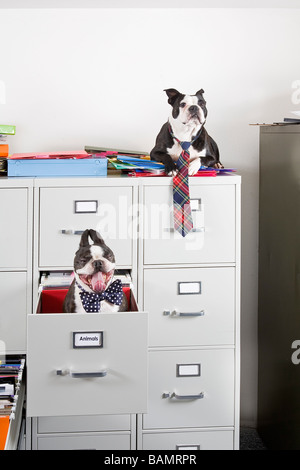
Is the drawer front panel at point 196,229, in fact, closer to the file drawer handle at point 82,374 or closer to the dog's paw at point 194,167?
the dog's paw at point 194,167

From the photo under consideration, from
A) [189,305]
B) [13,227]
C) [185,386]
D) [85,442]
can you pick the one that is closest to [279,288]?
[189,305]

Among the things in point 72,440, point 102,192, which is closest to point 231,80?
point 102,192

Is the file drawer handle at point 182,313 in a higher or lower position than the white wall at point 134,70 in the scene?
lower

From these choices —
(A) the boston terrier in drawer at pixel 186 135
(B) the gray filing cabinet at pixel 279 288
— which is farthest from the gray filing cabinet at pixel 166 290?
(B) the gray filing cabinet at pixel 279 288

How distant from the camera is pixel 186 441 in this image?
2.67m

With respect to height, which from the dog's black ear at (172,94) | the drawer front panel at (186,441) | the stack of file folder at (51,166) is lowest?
the drawer front panel at (186,441)

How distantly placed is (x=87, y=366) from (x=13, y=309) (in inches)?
27.3

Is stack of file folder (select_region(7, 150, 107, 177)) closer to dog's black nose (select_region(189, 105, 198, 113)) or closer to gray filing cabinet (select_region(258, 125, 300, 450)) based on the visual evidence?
dog's black nose (select_region(189, 105, 198, 113))

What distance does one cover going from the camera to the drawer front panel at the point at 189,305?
2.62 m

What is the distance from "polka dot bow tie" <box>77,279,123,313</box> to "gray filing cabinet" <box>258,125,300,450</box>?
0.83m

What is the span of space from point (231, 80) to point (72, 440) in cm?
166

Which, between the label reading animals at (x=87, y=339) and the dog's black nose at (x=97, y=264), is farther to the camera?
the dog's black nose at (x=97, y=264)
